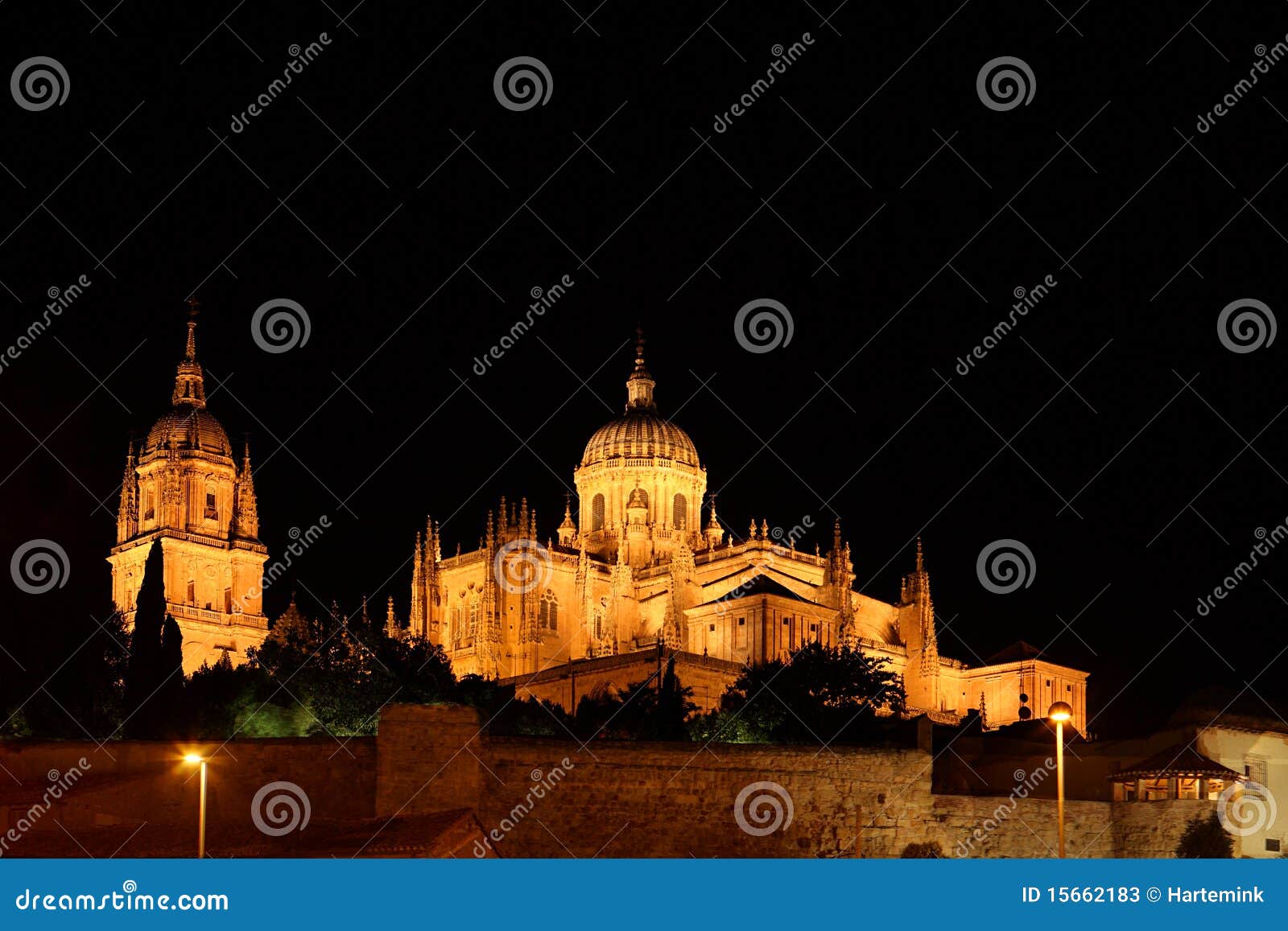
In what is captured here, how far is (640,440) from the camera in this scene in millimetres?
102188

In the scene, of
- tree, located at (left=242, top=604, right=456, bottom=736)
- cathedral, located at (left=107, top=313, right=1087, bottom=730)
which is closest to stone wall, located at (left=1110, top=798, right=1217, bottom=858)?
tree, located at (left=242, top=604, right=456, bottom=736)

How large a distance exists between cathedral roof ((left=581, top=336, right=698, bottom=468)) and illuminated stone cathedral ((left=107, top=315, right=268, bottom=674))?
18.2m

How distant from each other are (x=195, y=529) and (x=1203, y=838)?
51.5m

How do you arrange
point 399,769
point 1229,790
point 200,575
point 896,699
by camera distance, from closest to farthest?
point 399,769
point 1229,790
point 896,699
point 200,575

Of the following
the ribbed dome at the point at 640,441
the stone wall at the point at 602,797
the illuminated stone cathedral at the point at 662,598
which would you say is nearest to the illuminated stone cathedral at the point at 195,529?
the illuminated stone cathedral at the point at 662,598

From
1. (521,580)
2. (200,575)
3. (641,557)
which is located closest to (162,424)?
(200,575)

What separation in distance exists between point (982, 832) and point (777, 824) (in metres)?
5.03

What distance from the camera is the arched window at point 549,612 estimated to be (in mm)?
95062

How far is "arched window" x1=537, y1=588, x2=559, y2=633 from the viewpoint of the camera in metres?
95.1

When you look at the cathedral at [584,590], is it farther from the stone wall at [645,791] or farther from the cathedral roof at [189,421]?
the stone wall at [645,791]

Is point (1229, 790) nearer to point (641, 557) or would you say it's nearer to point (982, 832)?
point (982, 832)

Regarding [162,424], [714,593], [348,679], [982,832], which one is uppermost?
[162,424]

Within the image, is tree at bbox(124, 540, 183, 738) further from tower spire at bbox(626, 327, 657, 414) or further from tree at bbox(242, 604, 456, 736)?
tower spire at bbox(626, 327, 657, 414)

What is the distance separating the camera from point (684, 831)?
48969mm
